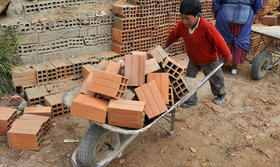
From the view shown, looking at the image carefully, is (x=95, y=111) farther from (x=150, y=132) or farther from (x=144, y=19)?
(x=144, y=19)

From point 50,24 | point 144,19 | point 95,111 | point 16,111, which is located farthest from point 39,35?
point 95,111

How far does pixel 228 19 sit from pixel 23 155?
5.11 meters

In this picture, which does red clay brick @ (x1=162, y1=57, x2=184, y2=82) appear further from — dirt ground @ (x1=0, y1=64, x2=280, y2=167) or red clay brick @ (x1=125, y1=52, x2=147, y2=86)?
dirt ground @ (x1=0, y1=64, x2=280, y2=167)

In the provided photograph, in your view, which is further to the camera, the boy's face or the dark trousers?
the dark trousers

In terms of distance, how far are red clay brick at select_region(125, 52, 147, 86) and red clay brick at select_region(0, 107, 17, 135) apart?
2.20m

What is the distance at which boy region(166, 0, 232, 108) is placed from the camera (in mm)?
3846

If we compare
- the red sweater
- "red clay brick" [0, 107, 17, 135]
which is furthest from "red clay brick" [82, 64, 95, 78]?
the red sweater

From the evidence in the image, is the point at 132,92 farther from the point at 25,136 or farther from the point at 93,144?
the point at 25,136

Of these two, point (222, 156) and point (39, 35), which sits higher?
point (39, 35)

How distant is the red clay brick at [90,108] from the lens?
2.97 m

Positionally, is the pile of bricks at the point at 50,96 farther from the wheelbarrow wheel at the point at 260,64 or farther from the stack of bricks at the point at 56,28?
the wheelbarrow wheel at the point at 260,64

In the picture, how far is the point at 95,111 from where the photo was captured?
2.98 m

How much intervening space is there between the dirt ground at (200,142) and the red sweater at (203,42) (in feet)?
3.73

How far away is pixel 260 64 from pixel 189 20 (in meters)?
3.28
